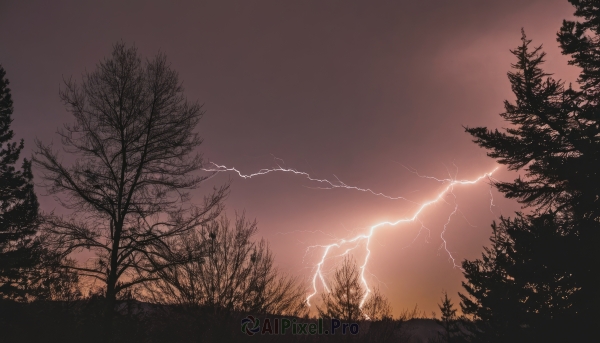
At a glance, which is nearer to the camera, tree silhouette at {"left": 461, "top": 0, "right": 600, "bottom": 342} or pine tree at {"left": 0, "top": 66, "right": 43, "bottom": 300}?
tree silhouette at {"left": 461, "top": 0, "right": 600, "bottom": 342}

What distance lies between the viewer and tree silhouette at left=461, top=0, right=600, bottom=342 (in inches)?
496

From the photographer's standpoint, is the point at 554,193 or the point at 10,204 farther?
the point at 10,204

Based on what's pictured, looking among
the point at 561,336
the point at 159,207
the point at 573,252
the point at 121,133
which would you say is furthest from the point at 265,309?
the point at 573,252

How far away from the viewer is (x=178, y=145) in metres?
11.6

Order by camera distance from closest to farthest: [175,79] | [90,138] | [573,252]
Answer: [90,138], [175,79], [573,252]

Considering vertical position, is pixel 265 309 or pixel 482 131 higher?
pixel 482 131

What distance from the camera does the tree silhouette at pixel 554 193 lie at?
41.3 ft

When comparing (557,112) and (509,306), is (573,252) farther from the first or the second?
(557,112)

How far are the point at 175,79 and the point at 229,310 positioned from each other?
7.90 m

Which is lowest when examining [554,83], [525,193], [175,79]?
[525,193]

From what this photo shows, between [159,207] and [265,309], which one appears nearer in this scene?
[159,207]

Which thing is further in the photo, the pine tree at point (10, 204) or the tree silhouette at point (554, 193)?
the pine tree at point (10, 204)

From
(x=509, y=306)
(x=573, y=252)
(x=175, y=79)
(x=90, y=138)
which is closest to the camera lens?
(x=90, y=138)

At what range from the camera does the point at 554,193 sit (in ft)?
47.0
